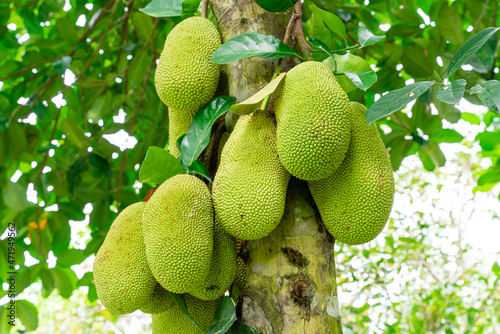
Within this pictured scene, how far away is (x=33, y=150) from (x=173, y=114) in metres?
1.39

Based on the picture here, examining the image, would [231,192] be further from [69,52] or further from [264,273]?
[69,52]

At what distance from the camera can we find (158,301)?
0.91m

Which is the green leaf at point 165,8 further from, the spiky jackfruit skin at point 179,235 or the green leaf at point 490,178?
the green leaf at point 490,178

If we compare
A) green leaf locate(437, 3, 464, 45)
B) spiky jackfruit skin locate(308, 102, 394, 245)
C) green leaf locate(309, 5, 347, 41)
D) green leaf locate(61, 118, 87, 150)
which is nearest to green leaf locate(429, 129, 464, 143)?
green leaf locate(437, 3, 464, 45)

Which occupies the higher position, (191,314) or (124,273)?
(124,273)

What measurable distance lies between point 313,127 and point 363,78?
20cm

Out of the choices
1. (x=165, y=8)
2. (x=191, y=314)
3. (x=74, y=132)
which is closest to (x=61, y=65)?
(x=74, y=132)

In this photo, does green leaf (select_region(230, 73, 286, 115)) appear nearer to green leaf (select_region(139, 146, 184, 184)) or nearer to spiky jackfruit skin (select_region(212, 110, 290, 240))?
spiky jackfruit skin (select_region(212, 110, 290, 240))

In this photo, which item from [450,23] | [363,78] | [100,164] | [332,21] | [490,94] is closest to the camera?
[490,94]

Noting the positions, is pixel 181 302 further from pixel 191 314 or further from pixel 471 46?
pixel 471 46

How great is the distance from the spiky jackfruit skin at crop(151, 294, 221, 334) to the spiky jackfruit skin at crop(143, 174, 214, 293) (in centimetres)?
13

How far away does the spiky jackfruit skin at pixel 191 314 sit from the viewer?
921mm

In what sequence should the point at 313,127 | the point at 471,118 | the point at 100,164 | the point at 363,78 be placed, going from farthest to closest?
the point at 471,118 < the point at 100,164 < the point at 363,78 < the point at 313,127

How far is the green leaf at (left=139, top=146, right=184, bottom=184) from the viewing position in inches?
36.7
